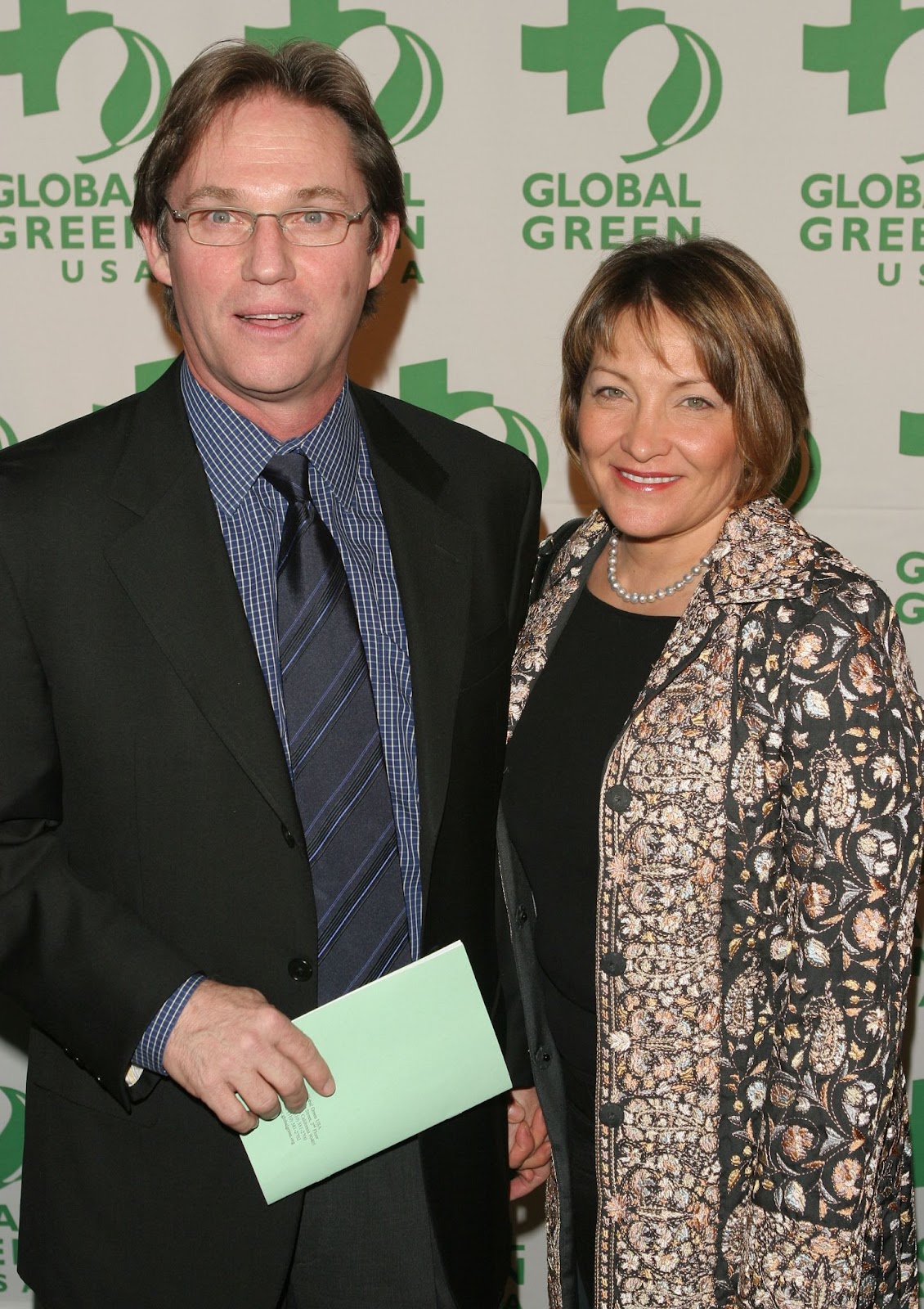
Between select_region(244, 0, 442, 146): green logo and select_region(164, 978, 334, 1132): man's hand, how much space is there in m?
1.89

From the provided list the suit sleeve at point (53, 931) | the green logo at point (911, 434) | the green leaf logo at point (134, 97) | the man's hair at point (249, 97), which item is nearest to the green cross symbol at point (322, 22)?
the green leaf logo at point (134, 97)

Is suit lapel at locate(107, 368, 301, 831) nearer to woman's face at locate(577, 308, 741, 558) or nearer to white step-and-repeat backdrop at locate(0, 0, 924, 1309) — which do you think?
woman's face at locate(577, 308, 741, 558)

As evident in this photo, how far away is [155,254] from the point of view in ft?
6.21

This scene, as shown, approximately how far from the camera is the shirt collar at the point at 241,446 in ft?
5.86

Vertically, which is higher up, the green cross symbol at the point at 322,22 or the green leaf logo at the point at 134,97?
the green cross symbol at the point at 322,22

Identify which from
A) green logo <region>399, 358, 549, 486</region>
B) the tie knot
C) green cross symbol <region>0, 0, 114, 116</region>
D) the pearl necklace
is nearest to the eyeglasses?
the tie knot

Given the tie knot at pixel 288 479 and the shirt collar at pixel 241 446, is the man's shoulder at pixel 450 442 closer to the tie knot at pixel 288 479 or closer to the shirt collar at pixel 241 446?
the shirt collar at pixel 241 446

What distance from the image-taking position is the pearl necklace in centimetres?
190

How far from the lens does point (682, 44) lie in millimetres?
2592

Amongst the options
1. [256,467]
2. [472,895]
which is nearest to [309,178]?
[256,467]

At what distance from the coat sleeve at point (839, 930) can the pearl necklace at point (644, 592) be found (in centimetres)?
28

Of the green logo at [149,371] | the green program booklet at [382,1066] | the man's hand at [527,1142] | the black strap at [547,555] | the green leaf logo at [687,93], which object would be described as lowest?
the man's hand at [527,1142]

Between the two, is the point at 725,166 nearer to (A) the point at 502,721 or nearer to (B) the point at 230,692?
(A) the point at 502,721

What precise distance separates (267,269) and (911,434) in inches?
62.8
